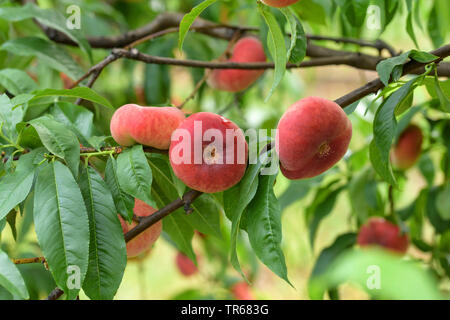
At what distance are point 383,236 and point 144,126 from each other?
1.65ft

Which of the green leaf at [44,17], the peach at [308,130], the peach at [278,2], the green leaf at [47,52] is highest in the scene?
the green leaf at [44,17]

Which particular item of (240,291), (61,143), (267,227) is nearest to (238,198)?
(267,227)

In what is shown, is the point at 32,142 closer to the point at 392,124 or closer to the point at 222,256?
the point at 392,124

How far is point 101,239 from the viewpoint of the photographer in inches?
17.4

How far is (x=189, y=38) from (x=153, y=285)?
4.40 feet

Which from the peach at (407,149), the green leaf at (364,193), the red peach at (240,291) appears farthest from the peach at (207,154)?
the red peach at (240,291)

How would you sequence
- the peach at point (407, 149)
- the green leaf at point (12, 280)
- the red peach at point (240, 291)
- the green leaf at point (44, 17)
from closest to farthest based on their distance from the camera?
the green leaf at point (12, 280)
the green leaf at point (44, 17)
the peach at point (407, 149)
the red peach at point (240, 291)

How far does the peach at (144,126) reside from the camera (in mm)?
455

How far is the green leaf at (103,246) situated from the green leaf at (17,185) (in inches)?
1.8

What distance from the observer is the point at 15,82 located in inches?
24.5

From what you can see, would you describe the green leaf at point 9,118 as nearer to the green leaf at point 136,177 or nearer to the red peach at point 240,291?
the green leaf at point 136,177

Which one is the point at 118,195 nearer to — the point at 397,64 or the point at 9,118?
the point at 9,118

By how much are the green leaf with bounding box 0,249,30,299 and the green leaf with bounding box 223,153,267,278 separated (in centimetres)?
15

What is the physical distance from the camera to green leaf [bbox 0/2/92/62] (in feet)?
2.18
